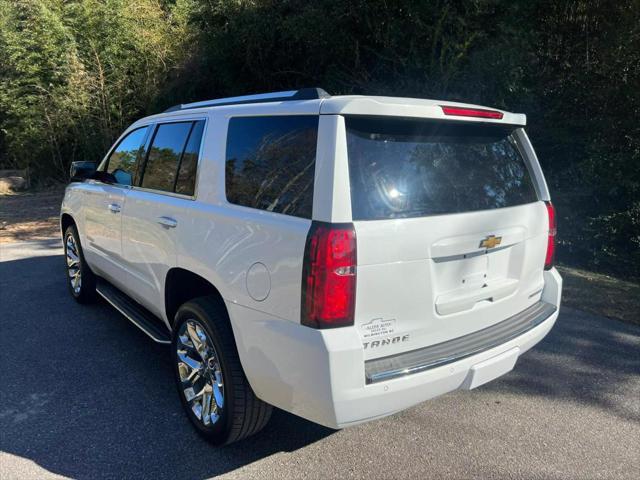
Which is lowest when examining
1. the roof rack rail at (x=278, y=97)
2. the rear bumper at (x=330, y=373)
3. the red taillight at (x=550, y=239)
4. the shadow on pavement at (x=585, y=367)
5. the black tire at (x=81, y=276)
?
the shadow on pavement at (x=585, y=367)

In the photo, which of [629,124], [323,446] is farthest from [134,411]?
[629,124]

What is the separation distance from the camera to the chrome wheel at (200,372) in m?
2.94

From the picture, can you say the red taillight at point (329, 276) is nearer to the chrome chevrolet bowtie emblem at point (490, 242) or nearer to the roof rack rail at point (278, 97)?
the roof rack rail at point (278, 97)

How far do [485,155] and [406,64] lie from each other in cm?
594

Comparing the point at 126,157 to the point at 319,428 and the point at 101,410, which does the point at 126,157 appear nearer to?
the point at 101,410

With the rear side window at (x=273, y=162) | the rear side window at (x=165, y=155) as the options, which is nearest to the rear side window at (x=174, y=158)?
the rear side window at (x=165, y=155)

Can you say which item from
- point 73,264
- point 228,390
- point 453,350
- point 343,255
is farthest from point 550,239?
point 73,264

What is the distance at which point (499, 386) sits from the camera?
12.3 feet

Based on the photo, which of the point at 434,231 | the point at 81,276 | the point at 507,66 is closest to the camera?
the point at 434,231

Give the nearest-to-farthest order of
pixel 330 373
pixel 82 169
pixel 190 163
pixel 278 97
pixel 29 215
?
1. pixel 330 373
2. pixel 278 97
3. pixel 190 163
4. pixel 82 169
5. pixel 29 215

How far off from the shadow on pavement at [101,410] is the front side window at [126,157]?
4.64 feet

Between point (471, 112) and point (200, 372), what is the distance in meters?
2.15

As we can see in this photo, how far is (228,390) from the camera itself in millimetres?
2754

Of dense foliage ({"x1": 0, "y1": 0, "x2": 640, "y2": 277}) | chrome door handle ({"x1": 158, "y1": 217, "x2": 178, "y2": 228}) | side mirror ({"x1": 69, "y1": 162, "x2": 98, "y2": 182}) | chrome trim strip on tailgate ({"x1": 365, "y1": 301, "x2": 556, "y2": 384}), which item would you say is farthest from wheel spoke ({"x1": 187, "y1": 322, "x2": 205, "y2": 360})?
dense foliage ({"x1": 0, "y1": 0, "x2": 640, "y2": 277})
